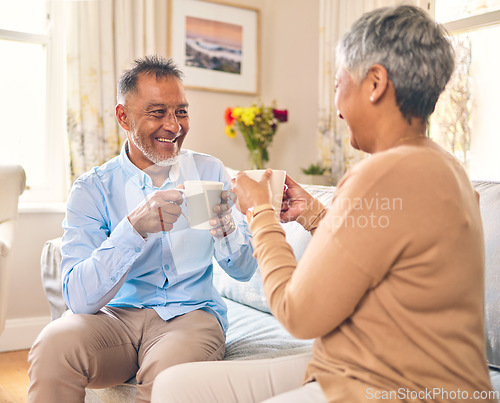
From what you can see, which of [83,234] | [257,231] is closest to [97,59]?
[83,234]

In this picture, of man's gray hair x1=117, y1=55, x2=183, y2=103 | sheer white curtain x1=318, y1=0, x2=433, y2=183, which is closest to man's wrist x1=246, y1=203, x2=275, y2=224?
man's gray hair x1=117, y1=55, x2=183, y2=103

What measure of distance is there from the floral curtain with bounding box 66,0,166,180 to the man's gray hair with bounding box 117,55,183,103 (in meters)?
1.59

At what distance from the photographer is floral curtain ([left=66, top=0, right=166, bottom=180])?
10.5 ft

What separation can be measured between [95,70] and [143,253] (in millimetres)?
2032

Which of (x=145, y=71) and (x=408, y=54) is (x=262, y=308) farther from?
(x=408, y=54)

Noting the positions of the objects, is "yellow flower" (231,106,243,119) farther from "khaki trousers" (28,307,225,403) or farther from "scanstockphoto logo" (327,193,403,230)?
"scanstockphoto logo" (327,193,403,230)

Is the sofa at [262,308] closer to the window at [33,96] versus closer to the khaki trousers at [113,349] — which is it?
the khaki trousers at [113,349]

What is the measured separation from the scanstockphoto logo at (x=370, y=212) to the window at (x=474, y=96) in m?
2.10

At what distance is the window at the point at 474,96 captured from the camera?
268cm

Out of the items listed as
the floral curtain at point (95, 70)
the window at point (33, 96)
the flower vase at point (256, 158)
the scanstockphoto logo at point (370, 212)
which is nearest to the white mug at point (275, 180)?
the scanstockphoto logo at point (370, 212)

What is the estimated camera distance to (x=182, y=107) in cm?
171

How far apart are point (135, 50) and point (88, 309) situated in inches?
91.7

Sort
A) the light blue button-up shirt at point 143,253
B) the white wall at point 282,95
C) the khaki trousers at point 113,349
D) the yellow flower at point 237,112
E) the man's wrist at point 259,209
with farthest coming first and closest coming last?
1. the white wall at point 282,95
2. the yellow flower at point 237,112
3. the light blue button-up shirt at point 143,253
4. the khaki trousers at point 113,349
5. the man's wrist at point 259,209

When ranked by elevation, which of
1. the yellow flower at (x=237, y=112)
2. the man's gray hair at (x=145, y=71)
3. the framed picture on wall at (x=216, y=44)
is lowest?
the man's gray hair at (x=145, y=71)
